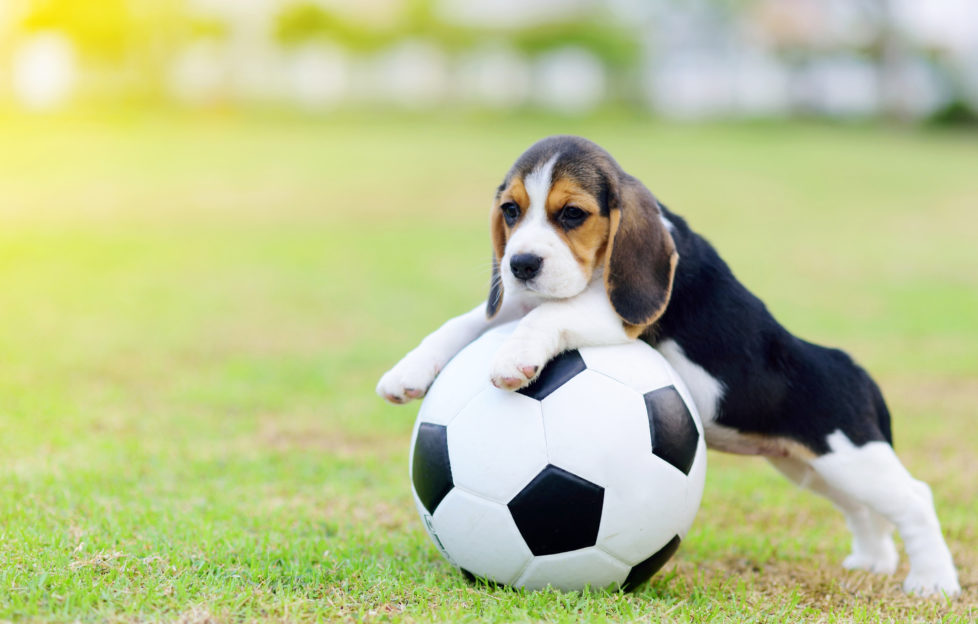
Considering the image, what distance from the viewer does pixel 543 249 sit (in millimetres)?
4086

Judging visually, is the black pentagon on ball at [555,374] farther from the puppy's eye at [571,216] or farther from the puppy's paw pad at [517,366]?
the puppy's eye at [571,216]

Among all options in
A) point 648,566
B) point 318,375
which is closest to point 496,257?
point 648,566

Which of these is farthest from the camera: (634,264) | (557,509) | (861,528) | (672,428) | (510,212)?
(861,528)

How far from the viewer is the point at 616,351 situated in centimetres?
419

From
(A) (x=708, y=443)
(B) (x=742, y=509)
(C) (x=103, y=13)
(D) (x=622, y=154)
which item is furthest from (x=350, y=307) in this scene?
(C) (x=103, y=13)

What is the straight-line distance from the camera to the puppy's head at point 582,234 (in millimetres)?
4137

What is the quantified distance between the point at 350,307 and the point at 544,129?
26899mm

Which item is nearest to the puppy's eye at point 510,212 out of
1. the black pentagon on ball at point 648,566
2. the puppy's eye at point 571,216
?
the puppy's eye at point 571,216

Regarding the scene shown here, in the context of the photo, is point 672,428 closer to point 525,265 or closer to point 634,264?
point 634,264

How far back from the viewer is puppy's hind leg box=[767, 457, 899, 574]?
4926 mm

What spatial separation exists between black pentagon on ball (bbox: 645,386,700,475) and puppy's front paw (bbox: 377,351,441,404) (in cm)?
98

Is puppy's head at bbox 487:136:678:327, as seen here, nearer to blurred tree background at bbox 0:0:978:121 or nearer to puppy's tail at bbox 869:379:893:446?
puppy's tail at bbox 869:379:893:446

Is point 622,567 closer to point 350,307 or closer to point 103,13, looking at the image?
point 350,307

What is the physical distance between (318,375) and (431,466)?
15.5 ft
